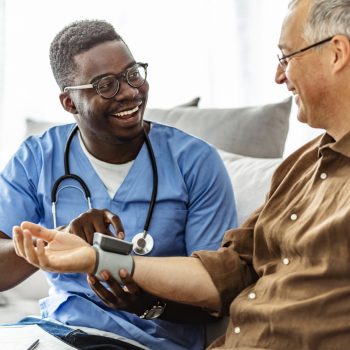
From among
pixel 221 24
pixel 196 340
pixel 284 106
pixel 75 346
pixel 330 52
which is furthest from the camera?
pixel 221 24

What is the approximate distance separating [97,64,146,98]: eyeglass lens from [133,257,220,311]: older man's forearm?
18.0 inches

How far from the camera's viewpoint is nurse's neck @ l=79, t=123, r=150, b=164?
1.96m

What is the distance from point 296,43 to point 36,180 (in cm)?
79

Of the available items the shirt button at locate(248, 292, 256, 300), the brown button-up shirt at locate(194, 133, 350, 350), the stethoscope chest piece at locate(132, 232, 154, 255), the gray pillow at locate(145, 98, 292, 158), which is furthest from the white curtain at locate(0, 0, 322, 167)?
the shirt button at locate(248, 292, 256, 300)

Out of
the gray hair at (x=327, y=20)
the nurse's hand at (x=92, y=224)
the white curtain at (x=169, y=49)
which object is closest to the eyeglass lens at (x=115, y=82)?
the nurse's hand at (x=92, y=224)

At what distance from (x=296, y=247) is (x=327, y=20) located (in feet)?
1.36

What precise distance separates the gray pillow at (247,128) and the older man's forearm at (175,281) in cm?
78

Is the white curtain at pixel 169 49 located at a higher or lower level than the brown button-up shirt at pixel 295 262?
higher

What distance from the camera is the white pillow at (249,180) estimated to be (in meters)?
2.07

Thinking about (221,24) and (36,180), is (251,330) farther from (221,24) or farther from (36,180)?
(221,24)

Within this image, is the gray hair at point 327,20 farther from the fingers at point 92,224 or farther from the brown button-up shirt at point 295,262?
the fingers at point 92,224

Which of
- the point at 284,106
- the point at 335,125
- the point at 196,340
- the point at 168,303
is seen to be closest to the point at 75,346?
→ the point at 168,303

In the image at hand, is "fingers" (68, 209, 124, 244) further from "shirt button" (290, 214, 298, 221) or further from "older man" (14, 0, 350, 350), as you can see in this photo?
"shirt button" (290, 214, 298, 221)

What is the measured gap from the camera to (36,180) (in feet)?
6.50
